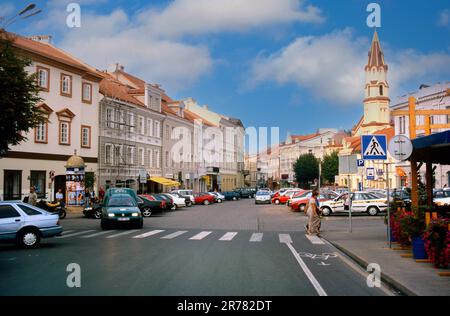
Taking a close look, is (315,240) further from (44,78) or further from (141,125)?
(141,125)

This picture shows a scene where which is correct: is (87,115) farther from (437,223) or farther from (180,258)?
(437,223)

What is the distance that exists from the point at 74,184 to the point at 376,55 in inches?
3038

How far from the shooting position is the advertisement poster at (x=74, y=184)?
3619 cm

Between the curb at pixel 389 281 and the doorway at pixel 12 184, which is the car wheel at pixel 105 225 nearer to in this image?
the curb at pixel 389 281

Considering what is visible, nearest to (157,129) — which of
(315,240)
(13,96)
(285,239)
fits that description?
(13,96)

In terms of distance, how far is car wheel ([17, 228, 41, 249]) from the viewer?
50.5 ft

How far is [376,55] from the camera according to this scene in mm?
97500

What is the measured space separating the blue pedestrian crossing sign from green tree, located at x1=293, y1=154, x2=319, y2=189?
88.9 meters

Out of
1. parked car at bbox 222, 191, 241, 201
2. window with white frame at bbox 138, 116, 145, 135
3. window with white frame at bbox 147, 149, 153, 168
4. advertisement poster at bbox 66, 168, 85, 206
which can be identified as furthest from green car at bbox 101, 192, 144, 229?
parked car at bbox 222, 191, 241, 201

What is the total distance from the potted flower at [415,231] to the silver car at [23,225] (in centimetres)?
1091

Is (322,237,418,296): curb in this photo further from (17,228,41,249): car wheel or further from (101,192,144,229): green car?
(101,192,144,229): green car

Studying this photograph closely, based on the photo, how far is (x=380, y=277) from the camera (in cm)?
1040
